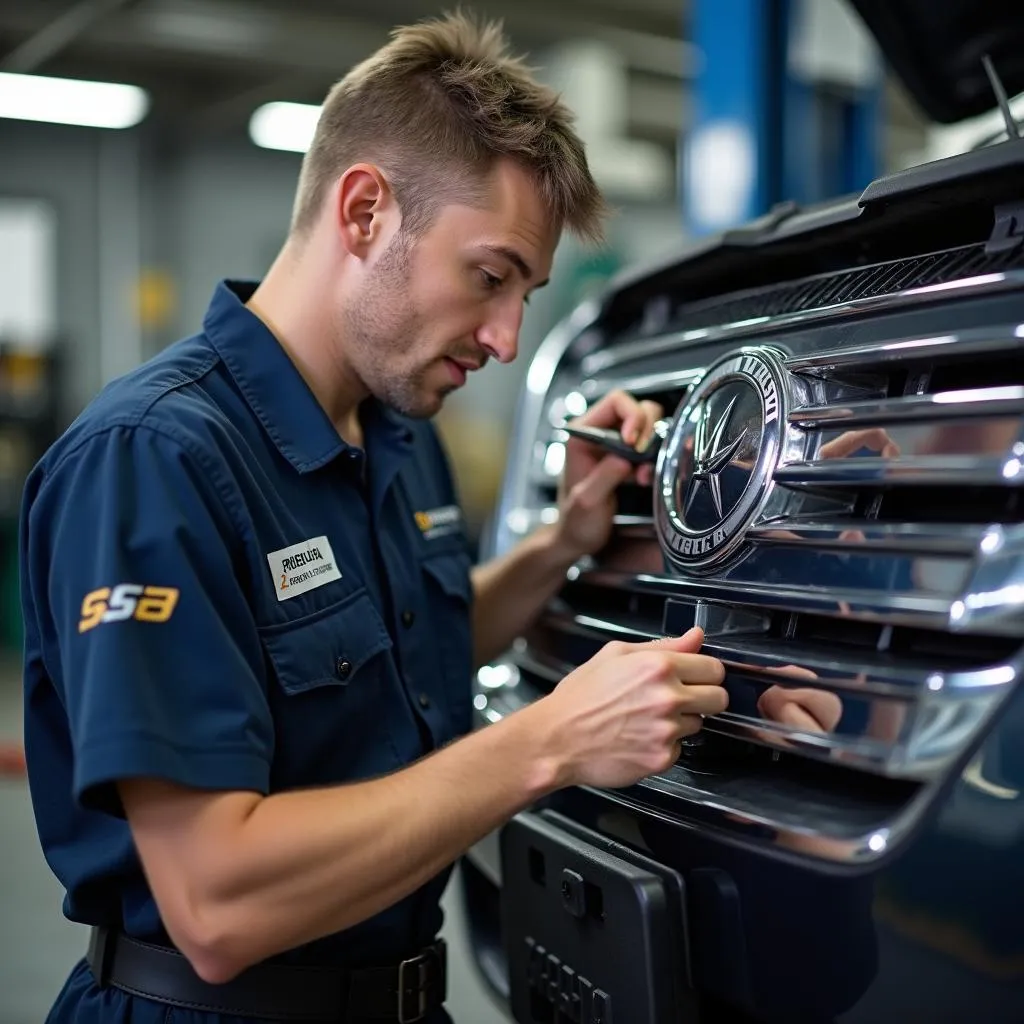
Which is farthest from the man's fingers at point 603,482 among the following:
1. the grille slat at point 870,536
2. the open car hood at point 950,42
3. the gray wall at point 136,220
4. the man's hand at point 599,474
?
the gray wall at point 136,220

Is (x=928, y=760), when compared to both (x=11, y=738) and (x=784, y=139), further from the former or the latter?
(x=11, y=738)

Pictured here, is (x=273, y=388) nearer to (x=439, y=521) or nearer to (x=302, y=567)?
(x=302, y=567)

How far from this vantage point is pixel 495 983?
1.52 meters

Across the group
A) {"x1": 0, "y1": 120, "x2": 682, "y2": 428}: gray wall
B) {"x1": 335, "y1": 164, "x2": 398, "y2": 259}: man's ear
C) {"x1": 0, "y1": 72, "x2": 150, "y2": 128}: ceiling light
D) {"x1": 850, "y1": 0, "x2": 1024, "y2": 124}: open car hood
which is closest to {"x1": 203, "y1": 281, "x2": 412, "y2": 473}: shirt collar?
{"x1": 335, "y1": 164, "x2": 398, "y2": 259}: man's ear

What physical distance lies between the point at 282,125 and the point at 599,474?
9.22 meters

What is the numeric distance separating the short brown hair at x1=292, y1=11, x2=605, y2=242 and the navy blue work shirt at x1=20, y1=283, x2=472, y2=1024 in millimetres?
215

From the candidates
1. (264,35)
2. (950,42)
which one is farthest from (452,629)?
(264,35)

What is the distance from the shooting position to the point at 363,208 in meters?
1.34

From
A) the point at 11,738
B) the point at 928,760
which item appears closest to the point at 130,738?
the point at 928,760

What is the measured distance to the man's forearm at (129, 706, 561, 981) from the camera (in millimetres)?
1010

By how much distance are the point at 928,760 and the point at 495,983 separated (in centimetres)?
85

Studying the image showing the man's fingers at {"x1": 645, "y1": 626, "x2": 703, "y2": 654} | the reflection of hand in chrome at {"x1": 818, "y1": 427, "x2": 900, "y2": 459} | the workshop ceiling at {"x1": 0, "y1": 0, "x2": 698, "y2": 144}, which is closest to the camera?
the reflection of hand in chrome at {"x1": 818, "y1": 427, "x2": 900, "y2": 459}

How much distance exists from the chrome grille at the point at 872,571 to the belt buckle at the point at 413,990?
412mm

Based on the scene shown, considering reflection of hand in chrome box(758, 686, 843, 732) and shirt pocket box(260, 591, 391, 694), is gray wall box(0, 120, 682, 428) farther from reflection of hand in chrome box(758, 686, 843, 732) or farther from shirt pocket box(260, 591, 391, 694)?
reflection of hand in chrome box(758, 686, 843, 732)
